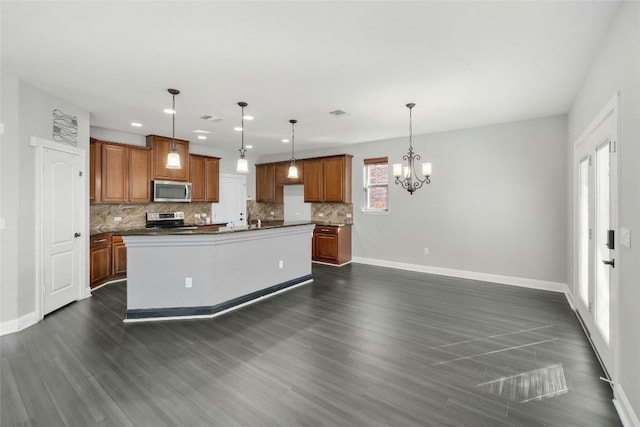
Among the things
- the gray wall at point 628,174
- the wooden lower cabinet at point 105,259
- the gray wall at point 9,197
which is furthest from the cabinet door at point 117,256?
the gray wall at point 628,174

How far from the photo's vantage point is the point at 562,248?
4.65 meters

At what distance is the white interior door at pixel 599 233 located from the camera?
89.4 inches

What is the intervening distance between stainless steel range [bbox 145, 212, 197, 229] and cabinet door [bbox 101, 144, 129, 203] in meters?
0.72

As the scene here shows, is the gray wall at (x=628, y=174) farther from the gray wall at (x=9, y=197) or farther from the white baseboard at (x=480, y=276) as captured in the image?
the gray wall at (x=9, y=197)

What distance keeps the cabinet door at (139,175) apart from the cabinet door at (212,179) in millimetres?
1263

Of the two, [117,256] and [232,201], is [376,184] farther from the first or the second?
[117,256]

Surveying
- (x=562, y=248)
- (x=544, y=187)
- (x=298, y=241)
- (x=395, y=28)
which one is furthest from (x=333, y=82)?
(x=562, y=248)

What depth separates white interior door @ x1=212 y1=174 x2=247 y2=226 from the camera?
24.7 ft

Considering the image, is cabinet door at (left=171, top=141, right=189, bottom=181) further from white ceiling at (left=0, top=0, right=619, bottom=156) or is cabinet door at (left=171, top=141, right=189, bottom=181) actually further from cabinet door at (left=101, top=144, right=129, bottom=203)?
white ceiling at (left=0, top=0, right=619, bottom=156)

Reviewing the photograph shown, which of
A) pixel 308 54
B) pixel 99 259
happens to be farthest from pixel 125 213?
pixel 308 54

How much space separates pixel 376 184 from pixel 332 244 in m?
1.68

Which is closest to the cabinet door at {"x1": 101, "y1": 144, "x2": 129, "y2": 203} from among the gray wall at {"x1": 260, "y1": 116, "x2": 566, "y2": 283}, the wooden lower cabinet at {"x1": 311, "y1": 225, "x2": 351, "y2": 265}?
the wooden lower cabinet at {"x1": 311, "y1": 225, "x2": 351, "y2": 265}

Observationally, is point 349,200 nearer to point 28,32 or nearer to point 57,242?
point 57,242

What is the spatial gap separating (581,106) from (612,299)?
2.38m
